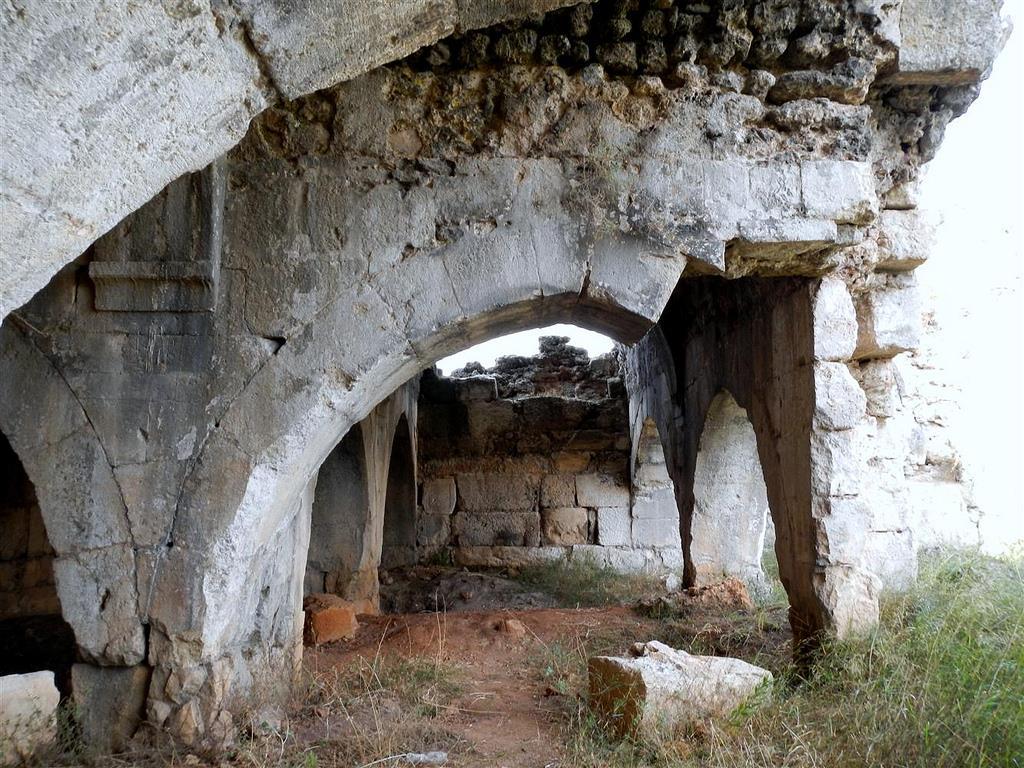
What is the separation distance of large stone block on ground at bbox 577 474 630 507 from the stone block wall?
0.04ft

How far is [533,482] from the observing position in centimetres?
981

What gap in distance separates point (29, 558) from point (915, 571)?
6121 mm

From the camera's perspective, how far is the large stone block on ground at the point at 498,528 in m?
9.62

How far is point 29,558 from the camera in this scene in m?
5.89

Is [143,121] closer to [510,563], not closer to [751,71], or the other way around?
[751,71]

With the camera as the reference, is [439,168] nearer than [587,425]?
Yes

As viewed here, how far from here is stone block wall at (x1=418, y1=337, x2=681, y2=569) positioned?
9.61 metres

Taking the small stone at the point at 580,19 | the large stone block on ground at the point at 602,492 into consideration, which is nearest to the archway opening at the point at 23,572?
the small stone at the point at 580,19

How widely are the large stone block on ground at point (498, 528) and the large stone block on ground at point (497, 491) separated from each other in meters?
0.08

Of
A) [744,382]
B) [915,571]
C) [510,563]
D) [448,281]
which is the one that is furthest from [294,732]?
[510,563]

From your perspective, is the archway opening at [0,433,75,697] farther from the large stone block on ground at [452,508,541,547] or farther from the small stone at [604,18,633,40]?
the small stone at [604,18,633,40]

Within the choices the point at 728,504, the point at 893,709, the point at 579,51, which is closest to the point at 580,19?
the point at 579,51

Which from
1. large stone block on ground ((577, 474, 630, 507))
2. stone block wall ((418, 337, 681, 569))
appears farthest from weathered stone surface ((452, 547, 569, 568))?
large stone block on ground ((577, 474, 630, 507))

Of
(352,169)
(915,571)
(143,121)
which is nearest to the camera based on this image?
(143,121)
